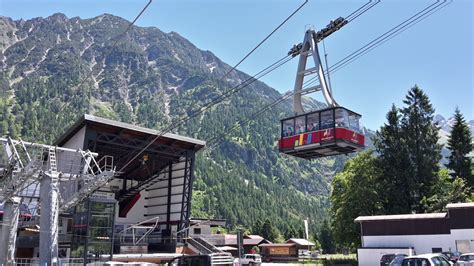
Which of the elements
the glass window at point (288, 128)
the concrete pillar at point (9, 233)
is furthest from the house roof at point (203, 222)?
the glass window at point (288, 128)

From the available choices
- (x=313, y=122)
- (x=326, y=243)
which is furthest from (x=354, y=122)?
(x=326, y=243)

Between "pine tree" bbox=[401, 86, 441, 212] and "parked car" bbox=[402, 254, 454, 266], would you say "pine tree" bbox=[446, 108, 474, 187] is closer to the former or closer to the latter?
"pine tree" bbox=[401, 86, 441, 212]

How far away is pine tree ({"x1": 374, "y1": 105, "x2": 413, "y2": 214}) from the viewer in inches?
1845

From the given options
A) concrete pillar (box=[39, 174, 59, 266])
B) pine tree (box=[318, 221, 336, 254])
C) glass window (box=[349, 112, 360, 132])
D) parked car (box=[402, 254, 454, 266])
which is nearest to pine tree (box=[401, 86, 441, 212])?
glass window (box=[349, 112, 360, 132])

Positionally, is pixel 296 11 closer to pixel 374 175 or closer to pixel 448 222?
pixel 448 222

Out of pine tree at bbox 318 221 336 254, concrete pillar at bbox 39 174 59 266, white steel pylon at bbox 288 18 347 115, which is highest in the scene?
white steel pylon at bbox 288 18 347 115

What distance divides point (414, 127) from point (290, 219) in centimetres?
12539

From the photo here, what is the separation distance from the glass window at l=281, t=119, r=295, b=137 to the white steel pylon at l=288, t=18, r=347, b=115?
1.18 metres

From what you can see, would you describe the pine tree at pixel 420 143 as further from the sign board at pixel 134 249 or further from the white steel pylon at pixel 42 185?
the white steel pylon at pixel 42 185

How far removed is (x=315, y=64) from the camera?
856 inches

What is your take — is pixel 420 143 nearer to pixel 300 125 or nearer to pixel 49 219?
pixel 300 125

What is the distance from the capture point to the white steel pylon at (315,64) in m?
21.1

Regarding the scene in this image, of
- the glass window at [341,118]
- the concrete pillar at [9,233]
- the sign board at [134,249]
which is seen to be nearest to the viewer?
the glass window at [341,118]

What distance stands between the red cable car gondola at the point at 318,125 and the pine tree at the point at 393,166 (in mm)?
28294
